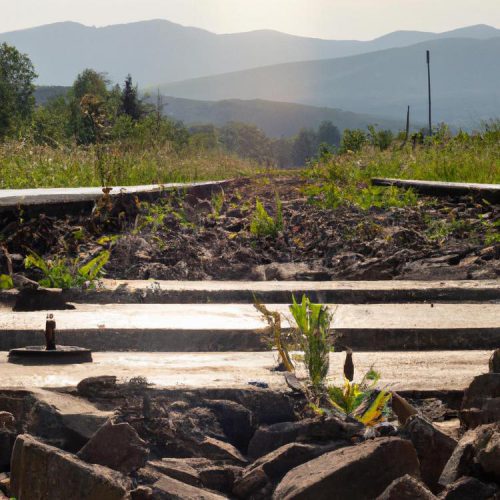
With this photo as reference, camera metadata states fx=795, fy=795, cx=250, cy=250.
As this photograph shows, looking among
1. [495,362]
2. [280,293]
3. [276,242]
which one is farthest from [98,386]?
[276,242]

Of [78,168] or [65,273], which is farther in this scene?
[78,168]

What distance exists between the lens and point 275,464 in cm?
205

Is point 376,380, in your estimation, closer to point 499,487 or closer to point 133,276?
point 499,487

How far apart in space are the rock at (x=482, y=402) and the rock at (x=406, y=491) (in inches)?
21.9

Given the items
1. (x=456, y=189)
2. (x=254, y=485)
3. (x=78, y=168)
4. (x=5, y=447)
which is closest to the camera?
(x=254, y=485)

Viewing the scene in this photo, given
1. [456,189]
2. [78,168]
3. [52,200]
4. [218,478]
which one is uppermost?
[78,168]

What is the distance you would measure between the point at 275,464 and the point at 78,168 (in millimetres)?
9730

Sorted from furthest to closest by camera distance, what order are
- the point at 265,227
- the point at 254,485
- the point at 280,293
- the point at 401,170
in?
the point at 401,170 < the point at 265,227 < the point at 280,293 < the point at 254,485

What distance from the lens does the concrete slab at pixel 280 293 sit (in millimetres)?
4332

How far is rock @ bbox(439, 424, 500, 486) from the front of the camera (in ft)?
6.27

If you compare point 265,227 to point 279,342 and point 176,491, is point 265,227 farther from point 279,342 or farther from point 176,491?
point 176,491

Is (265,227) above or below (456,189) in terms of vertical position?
below

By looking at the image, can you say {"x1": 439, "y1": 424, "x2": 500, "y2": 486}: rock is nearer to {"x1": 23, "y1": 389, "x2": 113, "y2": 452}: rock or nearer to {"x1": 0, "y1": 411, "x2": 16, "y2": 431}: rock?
{"x1": 23, "y1": 389, "x2": 113, "y2": 452}: rock

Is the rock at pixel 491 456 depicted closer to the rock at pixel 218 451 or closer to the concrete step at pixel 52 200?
the rock at pixel 218 451
